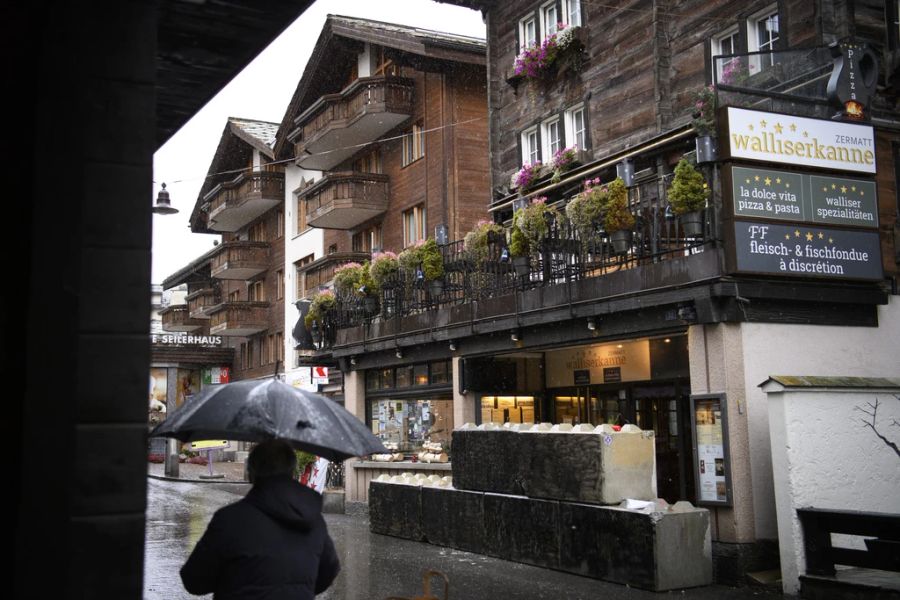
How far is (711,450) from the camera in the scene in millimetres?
12195

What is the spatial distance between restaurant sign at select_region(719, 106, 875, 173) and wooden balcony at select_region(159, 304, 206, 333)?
1848 inches

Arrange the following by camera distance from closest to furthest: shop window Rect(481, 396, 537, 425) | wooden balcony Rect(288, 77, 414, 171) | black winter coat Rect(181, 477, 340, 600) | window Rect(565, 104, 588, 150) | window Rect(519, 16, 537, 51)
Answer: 1. black winter coat Rect(181, 477, 340, 600)
2. shop window Rect(481, 396, 537, 425)
3. window Rect(565, 104, 588, 150)
4. window Rect(519, 16, 537, 51)
5. wooden balcony Rect(288, 77, 414, 171)

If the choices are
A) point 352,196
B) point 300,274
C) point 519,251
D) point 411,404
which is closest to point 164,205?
point 352,196

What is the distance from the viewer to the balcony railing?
13273mm

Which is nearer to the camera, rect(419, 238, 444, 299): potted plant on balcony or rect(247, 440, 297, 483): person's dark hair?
rect(247, 440, 297, 483): person's dark hair

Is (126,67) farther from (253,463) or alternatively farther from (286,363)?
(286,363)

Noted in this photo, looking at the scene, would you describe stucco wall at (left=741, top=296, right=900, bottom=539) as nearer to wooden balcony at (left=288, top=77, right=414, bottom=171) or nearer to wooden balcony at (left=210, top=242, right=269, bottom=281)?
wooden balcony at (left=288, top=77, right=414, bottom=171)

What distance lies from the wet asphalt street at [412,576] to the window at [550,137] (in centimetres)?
836

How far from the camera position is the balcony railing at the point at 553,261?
1327cm

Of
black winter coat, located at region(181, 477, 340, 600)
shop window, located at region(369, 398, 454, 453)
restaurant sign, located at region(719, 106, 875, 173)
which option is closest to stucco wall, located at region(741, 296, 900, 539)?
restaurant sign, located at region(719, 106, 875, 173)

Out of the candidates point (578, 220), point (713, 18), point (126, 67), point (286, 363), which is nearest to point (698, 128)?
point (578, 220)

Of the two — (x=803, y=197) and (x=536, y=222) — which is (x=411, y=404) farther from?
(x=803, y=197)

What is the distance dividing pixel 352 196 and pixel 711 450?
19.9m

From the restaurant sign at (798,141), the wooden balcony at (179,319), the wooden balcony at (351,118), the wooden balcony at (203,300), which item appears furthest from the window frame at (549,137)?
the wooden balcony at (179,319)
